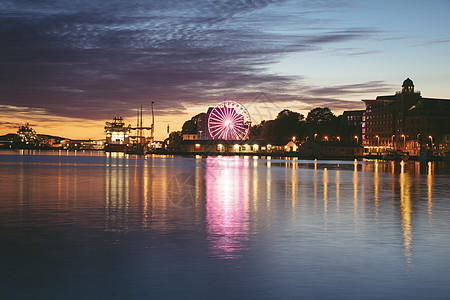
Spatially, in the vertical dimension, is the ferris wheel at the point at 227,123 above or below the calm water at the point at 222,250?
above

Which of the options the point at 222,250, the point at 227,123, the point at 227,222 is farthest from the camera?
the point at 227,123

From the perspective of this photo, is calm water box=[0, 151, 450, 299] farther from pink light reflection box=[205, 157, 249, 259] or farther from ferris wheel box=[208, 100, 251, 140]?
ferris wheel box=[208, 100, 251, 140]

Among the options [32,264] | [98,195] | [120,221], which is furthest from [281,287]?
[98,195]

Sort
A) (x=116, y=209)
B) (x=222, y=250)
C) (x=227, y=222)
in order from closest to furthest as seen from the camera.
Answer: (x=222, y=250), (x=227, y=222), (x=116, y=209)

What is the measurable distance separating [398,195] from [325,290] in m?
34.1

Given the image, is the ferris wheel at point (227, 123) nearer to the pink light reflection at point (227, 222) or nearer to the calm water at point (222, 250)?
the pink light reflection at point (227, 222)

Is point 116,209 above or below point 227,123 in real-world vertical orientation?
below

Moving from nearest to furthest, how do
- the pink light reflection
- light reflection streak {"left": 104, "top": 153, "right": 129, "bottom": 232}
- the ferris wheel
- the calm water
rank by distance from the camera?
the calm water → the pink light reflection → light reflection streak {"left": 104, "top": 153, "right": 129, "bottom": 232} → the ferris wheel

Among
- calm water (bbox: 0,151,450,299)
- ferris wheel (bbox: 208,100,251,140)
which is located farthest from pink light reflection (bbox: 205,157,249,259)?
ferris wheel (bbox: 208,100,251,140)

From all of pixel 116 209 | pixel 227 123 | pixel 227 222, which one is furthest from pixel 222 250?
pixel 227 123

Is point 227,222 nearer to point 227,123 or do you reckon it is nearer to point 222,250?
point 222,250

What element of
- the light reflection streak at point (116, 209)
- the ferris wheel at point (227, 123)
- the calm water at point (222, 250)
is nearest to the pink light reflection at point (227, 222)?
the calm water at point (222, 250)

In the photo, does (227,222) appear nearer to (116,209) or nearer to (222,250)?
(222,250)

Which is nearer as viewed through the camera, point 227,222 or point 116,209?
point 227,222
